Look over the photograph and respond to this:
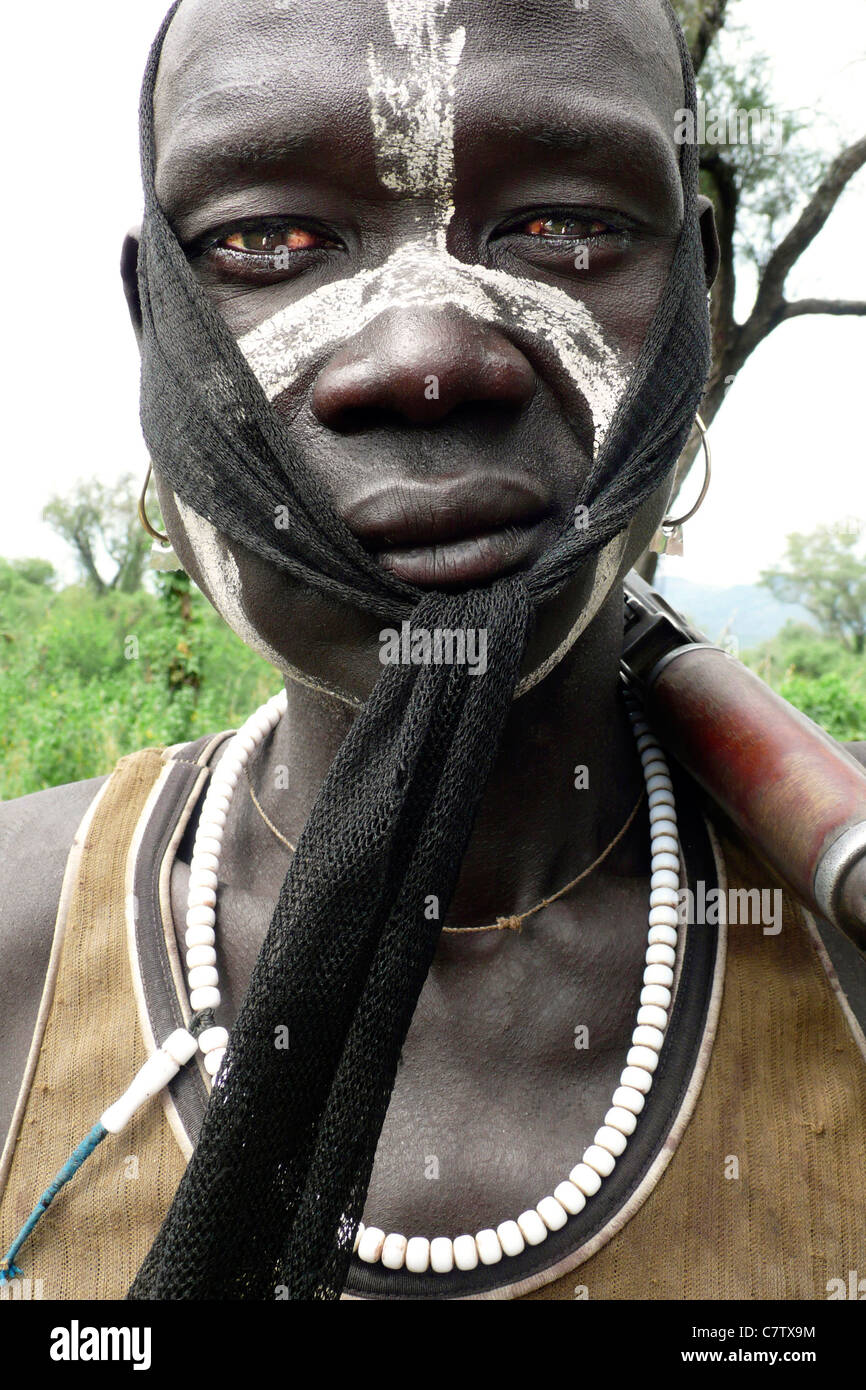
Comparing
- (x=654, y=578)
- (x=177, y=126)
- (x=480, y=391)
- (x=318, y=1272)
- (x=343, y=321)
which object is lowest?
(x=318, y=1272)

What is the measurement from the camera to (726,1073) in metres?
1.74

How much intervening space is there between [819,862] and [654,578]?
5538 mm

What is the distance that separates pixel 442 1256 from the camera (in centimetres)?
160

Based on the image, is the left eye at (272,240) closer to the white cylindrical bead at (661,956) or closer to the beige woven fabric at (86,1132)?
the beige woven fabric at (86,1132)

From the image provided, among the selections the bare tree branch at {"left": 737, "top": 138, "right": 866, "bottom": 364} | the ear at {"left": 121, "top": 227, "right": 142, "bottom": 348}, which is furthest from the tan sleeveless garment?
the bare tree branch at {"left": 737, "top": 138, "right": 866, "bottom": 364}

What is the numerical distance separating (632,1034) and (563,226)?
1.23 metres

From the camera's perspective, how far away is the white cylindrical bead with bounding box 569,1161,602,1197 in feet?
5.40

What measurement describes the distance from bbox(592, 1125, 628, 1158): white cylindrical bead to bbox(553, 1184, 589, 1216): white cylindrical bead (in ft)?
0.24

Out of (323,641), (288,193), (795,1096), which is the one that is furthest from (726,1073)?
(288,193)

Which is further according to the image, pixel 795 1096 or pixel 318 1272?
pixel 795 1096

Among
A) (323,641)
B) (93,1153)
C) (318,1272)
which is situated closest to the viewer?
(318,1272)

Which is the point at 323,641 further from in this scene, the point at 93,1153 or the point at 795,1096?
the point at 795,1096

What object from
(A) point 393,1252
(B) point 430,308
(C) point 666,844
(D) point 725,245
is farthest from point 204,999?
(D) point 725,245

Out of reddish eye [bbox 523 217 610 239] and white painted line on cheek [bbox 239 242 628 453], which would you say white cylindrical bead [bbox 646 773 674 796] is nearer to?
white painted line on cheek [bbox 239 242 628 453]
